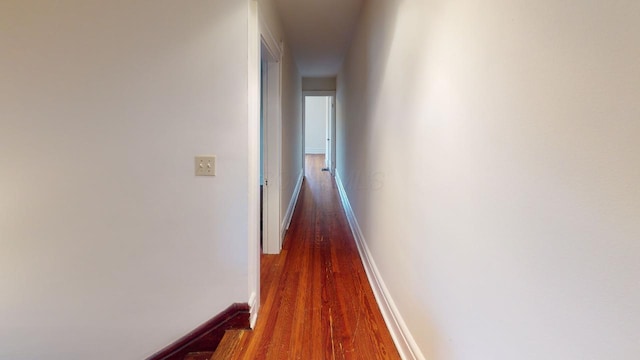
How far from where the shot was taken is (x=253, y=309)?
1979 millimetres

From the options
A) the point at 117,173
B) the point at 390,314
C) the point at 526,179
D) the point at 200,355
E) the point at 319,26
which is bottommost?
the point at 200,355

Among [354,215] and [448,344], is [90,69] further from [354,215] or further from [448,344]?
[354,215]

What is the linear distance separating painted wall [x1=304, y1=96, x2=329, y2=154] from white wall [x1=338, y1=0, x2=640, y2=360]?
33.7ft

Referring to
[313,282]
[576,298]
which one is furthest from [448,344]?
[313,282]

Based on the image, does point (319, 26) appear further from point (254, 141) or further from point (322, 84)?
point (322, 84)

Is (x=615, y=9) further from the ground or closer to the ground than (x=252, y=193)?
further from the ground

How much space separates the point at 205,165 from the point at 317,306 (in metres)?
1.21

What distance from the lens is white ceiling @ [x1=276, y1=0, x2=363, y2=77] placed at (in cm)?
289

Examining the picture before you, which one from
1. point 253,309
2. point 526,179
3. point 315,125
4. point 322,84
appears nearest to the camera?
point 526,179

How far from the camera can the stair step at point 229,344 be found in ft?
5.54

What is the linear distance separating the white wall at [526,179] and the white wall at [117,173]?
44.2 inches

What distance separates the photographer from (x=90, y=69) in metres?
1.71

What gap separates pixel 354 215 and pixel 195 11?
2688mm

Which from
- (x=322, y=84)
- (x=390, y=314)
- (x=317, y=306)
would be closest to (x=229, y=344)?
(x=317, y=306)
